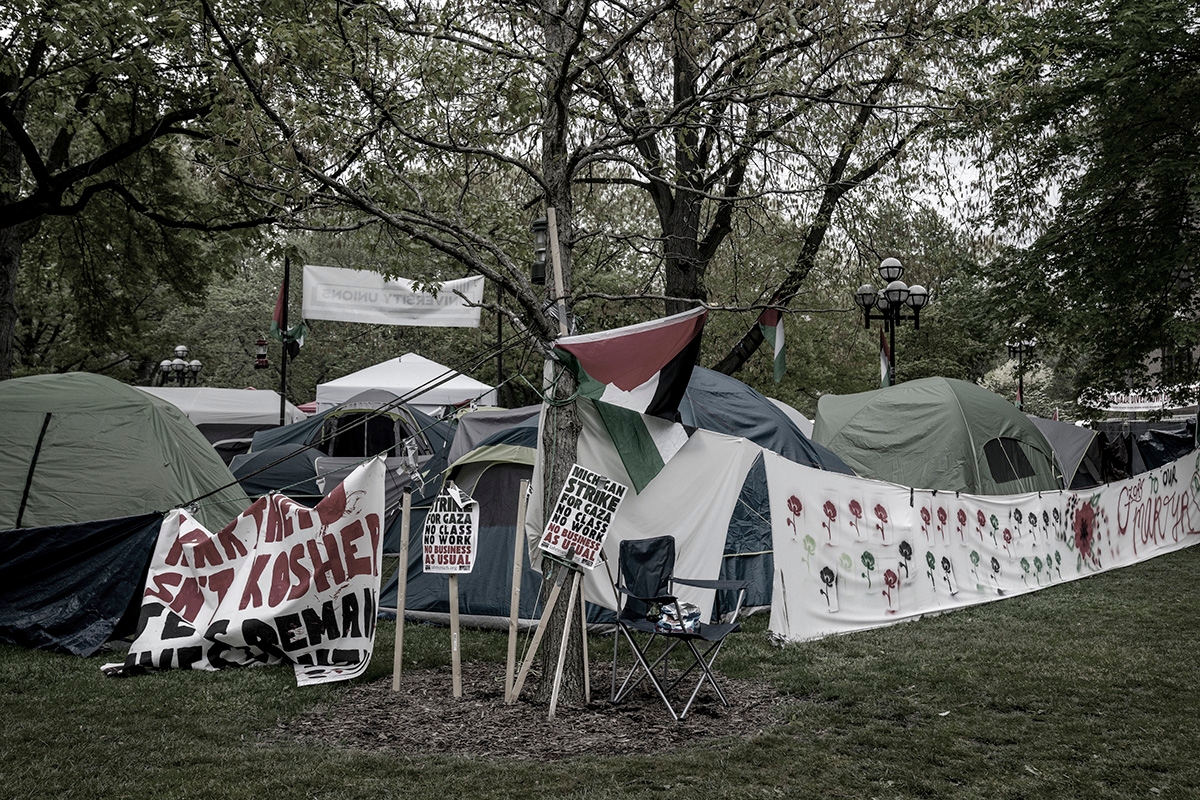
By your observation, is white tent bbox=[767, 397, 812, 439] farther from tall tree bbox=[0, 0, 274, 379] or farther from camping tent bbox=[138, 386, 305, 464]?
camping tent bbox=[138, 386, 305, 464]

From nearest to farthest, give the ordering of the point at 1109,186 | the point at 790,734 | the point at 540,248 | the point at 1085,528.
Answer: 1. the point at 790,734
2. the point at 540,248
3. the point at 1085,528
4. the point at 1109,186

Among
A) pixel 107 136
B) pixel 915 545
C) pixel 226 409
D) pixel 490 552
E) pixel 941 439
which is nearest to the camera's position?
pixel 490 552

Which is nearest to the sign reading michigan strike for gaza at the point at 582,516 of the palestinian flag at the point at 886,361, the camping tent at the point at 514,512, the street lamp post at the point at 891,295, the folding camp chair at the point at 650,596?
the folding camp chair at the point at 650,596

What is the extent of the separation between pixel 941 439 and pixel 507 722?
9771mm

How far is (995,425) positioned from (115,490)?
11707 mm

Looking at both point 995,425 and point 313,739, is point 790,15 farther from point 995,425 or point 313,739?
point 995,425

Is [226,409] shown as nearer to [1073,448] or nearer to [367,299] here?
[367,299]

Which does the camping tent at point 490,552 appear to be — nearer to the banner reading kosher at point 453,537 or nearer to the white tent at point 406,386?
the banner reading kosher at point 453,537

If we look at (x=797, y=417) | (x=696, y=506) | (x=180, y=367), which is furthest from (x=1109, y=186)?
(x=180, y=367)

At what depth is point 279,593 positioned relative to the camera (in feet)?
23.9

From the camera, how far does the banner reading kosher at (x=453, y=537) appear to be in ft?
21.4

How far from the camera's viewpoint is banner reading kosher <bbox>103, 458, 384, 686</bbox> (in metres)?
7.08

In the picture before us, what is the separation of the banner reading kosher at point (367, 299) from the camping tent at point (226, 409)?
8987mm

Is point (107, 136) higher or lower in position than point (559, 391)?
higher
